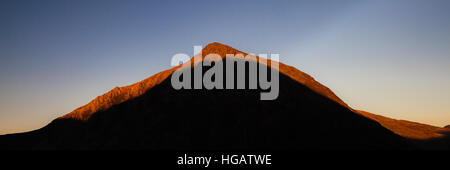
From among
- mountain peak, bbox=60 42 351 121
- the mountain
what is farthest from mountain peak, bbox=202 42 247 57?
the mountain

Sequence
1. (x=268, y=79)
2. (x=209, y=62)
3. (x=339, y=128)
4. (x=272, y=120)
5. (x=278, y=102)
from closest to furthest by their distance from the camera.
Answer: (x=339, y=128) < (x=272, y=120) < (x=278, y=102) < (x=268, y=79) < (x=209, y=62)

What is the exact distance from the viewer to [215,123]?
5931cm

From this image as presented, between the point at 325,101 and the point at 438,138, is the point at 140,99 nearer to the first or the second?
the point at 325,101

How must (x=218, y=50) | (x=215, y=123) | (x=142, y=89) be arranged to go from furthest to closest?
(x=218, y=50) < (x=142, y=89) < (x=215, y=123)

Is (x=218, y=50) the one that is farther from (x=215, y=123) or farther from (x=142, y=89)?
(x=215, y=123)

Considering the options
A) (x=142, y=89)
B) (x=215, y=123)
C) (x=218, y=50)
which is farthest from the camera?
(x=218, y=50)

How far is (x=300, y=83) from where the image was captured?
69875 mm

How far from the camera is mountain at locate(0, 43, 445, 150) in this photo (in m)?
53.1

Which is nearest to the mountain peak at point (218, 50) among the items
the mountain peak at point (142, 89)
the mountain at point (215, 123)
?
the mountain peak at point (142, 89)

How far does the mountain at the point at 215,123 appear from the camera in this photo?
5306 centimetres

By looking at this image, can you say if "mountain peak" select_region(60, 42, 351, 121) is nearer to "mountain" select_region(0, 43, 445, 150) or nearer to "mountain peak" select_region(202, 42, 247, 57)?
"mountain peak" select_region(202, 42, 247, 57)

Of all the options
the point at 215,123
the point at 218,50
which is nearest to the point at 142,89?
the point at 218,50

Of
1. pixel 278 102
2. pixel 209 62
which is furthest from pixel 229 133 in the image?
pixel 209 62
